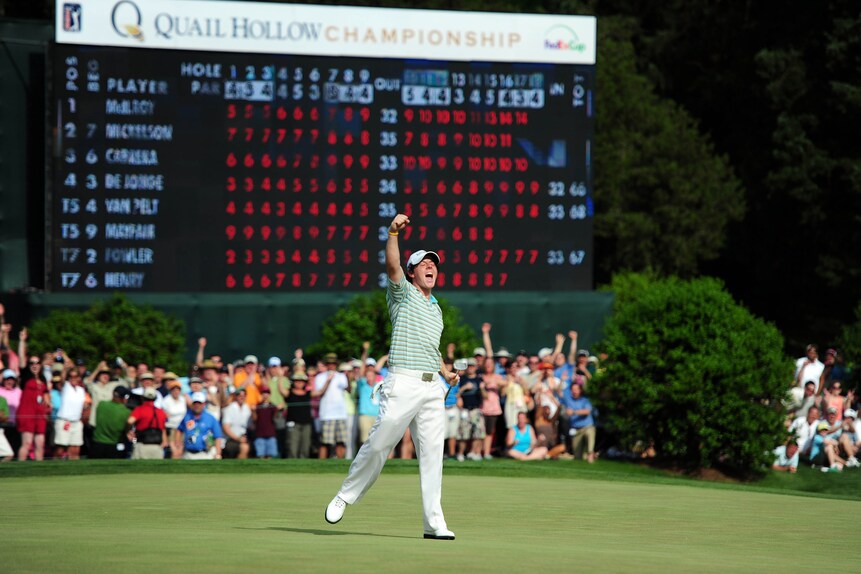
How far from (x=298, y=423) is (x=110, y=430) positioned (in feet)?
9.29

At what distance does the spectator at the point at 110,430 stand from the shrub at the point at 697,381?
7190mm

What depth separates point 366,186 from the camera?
25531 millimetres

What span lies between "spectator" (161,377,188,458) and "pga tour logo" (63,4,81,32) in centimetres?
691

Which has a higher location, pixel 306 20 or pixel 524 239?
pixel 306 20

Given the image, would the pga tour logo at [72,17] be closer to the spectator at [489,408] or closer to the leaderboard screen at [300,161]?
the leaderboard screen at [300,161]

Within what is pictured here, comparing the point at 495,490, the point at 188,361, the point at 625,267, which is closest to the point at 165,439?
the point at 188,361

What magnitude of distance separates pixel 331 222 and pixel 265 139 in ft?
6.02

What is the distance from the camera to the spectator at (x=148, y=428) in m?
19.6

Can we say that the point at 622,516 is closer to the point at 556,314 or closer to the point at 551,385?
the point at 551,385

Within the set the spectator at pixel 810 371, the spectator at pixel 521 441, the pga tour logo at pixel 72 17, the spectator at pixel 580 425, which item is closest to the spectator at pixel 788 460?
the spectator at pixel 810 371

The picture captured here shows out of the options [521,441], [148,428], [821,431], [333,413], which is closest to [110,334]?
[148,428]

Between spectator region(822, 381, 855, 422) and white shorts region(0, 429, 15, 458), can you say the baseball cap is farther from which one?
spectator region(822, 381, 855, 422)

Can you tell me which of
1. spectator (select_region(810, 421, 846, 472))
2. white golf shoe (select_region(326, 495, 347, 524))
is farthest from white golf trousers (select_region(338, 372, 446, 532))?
spectator (select_region(810, 421, 846, 472))

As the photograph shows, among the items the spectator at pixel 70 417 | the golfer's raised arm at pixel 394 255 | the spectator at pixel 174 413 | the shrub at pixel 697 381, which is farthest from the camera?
the shrub at pixel 697 381
